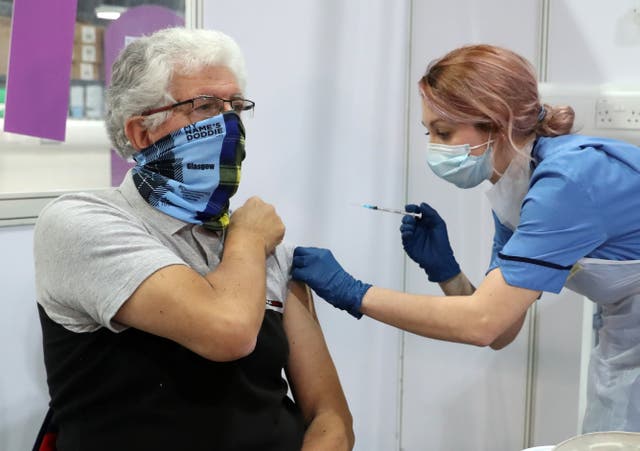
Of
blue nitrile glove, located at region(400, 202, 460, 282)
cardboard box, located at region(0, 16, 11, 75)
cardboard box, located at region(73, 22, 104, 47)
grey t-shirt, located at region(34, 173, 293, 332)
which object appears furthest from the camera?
blue nitrile glove, located at region(400, 202, 460, 282)

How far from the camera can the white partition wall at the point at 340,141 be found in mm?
2191

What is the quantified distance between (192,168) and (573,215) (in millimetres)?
738

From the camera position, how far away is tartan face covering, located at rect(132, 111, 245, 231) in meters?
1.34

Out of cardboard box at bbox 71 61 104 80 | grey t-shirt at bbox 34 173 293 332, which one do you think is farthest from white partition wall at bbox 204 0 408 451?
grey t-shirt at bbox 34 173 293 332

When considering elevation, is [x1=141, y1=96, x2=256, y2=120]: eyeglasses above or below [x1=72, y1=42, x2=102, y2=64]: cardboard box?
below

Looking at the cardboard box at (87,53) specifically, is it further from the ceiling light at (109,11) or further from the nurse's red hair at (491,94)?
the nurse's red hair at (491,94)

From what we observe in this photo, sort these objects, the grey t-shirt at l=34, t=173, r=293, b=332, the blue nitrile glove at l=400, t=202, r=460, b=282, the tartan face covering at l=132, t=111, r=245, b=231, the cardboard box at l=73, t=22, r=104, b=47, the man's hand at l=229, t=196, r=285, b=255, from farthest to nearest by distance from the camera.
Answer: the blue nitrile glove at l=400, t=202, r=460, b=282
the cardboard box at l=73, t=22, r=104, b=47
the man's hand at l=229, t=196, r=285, b=255
the tartan face covering at l=132, t=111, r=245, b=231
the grey t-shirt at l=34, t=173, r=293, b=332

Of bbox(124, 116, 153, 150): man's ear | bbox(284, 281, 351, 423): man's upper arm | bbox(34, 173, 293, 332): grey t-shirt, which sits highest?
bbox(124, 116, 153, 150): man's ear

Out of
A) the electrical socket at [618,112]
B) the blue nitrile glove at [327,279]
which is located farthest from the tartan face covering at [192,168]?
the electrical socket at [618,112]

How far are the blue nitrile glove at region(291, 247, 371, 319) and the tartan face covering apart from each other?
0.30 metres

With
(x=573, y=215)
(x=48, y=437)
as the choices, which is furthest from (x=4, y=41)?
(x=573, y=215)

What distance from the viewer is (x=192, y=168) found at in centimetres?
134

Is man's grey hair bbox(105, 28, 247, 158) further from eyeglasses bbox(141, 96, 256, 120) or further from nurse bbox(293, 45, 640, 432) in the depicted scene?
nurse bbox(293, 45, 640, 432)

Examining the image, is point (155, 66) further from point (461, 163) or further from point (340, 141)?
point (340, 141)
